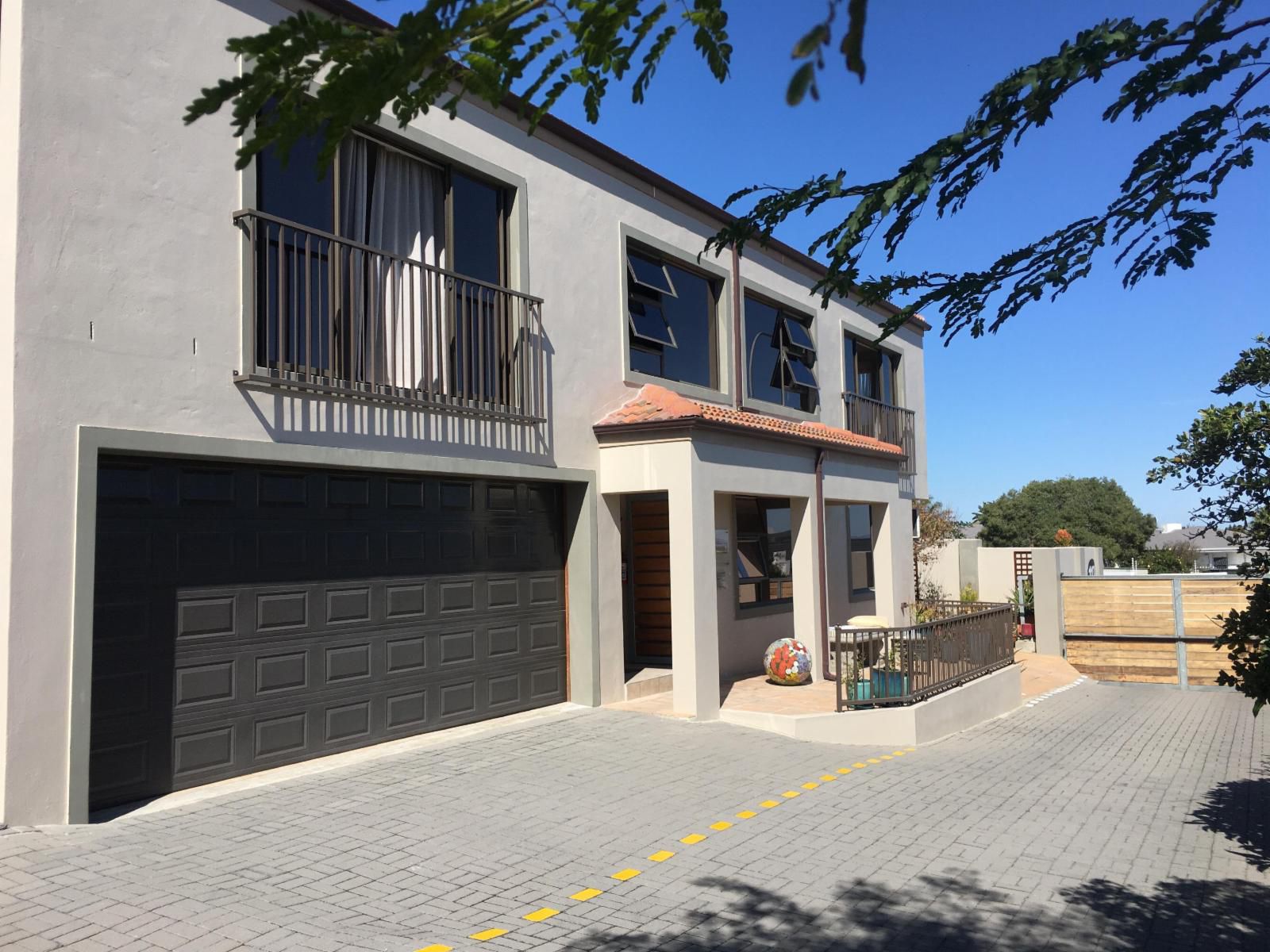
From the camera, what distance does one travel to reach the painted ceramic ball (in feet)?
41.2

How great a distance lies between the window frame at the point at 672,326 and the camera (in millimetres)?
12062

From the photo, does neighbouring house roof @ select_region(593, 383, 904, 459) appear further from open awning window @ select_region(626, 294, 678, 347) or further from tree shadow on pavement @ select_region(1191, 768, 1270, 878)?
tree shadow on pavement @ select_region(1191, 768, 1270, 878)

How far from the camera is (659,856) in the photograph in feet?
20.5

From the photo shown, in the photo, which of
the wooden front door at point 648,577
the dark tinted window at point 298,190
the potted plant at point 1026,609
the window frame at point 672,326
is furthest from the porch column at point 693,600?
the potted plant at point 1026,609

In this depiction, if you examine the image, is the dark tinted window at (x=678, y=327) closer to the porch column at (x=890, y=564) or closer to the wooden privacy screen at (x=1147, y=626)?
the porch column at (x=890, y=564)

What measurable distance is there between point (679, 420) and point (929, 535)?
49.7ft

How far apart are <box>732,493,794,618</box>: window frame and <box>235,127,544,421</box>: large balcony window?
16.7 ft

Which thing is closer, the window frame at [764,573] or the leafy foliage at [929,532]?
the window frame at [764,573]

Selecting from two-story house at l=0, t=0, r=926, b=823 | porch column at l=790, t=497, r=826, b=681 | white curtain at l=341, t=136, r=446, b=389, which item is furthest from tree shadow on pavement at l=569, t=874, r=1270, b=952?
porch column at l=790, t=497, r=826, b=681

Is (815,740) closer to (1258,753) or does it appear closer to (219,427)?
(1258,753)

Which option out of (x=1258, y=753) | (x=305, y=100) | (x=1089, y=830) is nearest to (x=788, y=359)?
(x=1258, y=753)

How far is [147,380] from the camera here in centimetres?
678

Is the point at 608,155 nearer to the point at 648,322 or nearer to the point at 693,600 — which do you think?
the point at 648,322

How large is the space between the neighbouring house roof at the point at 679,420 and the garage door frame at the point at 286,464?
777mm
